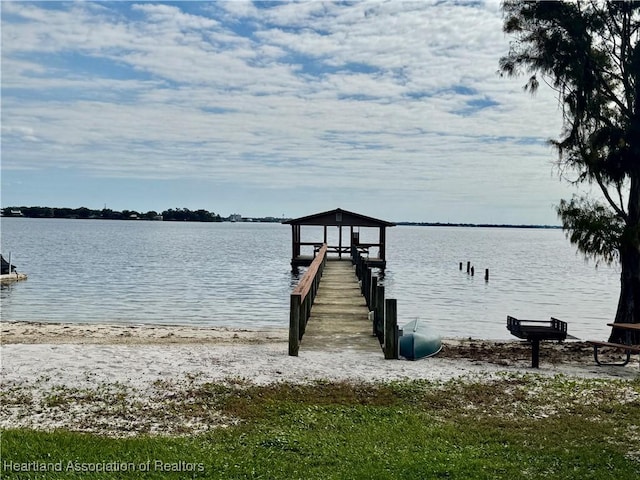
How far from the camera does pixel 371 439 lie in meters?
6.11

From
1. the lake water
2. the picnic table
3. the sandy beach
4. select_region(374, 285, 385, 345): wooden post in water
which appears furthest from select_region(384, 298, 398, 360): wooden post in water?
the lake water

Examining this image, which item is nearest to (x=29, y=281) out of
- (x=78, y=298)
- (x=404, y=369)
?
(x=78, y=298)

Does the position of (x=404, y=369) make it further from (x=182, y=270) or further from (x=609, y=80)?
(x=182, y=270)

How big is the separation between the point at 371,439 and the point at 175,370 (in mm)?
4153

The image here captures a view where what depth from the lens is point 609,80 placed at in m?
14.6

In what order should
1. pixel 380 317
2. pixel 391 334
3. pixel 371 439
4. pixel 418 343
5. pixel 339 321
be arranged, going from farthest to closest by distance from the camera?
pixel 339 321, pixel 380 317, pixel 418 343, pixel 391 334, pixel 371 439

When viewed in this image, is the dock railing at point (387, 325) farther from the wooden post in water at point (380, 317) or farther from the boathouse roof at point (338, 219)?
the boathouse roof at point (338, 219)

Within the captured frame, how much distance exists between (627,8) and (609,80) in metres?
A: 1.64

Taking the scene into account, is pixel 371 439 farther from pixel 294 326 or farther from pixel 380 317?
pixel 380 317

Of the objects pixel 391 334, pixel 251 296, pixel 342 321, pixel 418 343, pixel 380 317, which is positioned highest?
pixel 380 317

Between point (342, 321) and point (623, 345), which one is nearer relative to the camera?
point (623, 345)

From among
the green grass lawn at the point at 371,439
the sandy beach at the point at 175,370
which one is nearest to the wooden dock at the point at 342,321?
the sandy beach at the point at 175,370

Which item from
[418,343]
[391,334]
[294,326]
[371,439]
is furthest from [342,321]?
[371,439]

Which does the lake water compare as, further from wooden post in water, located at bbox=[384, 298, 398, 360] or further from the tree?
wooden post in water, located at bbox=[384, 298, 398, 360]
